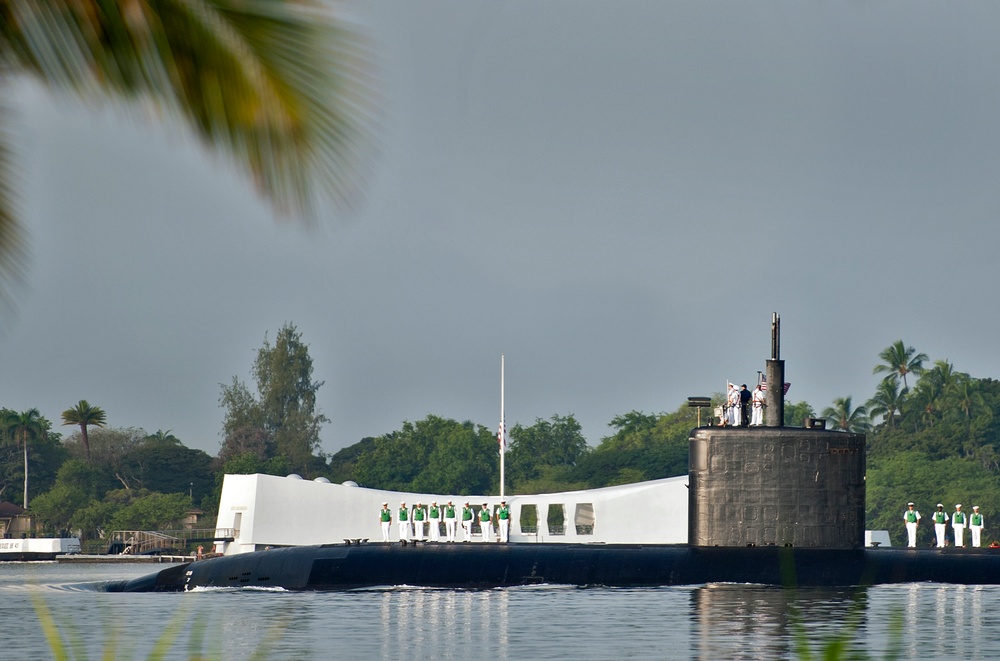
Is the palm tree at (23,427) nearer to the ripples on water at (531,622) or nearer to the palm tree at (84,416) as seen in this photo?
the palm tree at (84,416)

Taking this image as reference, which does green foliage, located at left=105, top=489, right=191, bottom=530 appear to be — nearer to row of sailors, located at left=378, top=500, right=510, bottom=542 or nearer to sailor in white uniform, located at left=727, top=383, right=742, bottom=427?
row of sailors, located at left=378, top=500, right=510, bottom=542

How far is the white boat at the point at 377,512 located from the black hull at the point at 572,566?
1339 centimetres

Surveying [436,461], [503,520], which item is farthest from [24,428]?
[503,520]

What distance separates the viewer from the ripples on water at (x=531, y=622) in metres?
19.0

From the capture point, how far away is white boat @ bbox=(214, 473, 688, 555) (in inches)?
1758

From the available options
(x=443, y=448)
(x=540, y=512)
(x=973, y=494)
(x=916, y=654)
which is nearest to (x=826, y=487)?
(x=916, y=654)

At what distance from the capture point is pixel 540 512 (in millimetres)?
44969

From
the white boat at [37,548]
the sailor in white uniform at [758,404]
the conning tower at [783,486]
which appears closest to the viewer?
the conning tower at [783,486]

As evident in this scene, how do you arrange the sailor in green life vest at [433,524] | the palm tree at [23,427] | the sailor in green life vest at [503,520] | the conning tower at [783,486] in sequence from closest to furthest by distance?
1. the conning tower at [783,486]
2. the sailor in green life vest at [503,520]
3. the sailor in green life vest at [433,524]
4. the palm tree at [23,427]

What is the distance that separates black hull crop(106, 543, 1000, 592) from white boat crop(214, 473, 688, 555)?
13.4 meters

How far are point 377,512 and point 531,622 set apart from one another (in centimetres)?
2569

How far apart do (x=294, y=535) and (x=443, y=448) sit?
53.6m

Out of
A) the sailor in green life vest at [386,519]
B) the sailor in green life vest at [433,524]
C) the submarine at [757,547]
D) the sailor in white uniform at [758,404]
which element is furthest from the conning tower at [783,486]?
the sailor in green life vest at [386,519]

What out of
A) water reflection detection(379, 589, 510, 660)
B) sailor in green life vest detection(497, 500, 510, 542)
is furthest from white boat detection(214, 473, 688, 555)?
water reflection detection(379, 589, 510, 660)
